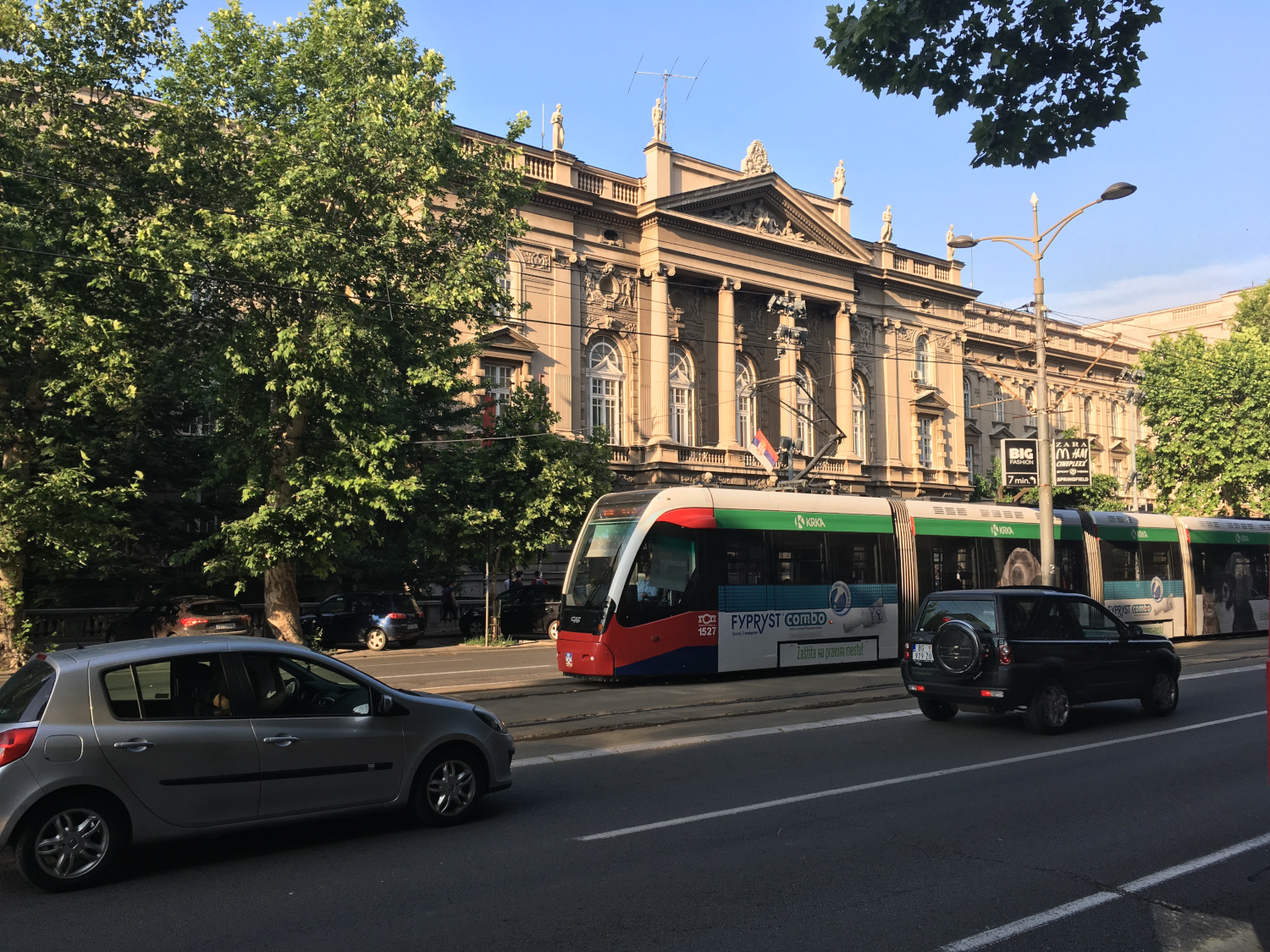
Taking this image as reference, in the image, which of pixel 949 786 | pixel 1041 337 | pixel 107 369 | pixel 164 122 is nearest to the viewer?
pixel 949 786

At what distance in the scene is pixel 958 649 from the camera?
37.8 ft

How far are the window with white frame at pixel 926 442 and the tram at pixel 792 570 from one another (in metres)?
26.8

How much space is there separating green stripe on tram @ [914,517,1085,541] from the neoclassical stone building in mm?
14406

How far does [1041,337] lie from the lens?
23688mm

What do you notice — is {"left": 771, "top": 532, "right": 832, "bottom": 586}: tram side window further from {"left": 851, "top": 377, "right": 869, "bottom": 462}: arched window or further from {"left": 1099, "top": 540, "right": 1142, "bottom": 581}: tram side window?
{"left": 851, "top": 377, "right": 869, "bottom": 462}: arched window

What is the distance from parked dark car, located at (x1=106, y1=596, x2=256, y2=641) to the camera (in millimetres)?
22047

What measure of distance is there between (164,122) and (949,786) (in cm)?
2051

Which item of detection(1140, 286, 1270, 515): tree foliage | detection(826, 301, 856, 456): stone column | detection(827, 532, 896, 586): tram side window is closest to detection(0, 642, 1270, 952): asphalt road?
detection(827, 532, 896, 586): tram side window

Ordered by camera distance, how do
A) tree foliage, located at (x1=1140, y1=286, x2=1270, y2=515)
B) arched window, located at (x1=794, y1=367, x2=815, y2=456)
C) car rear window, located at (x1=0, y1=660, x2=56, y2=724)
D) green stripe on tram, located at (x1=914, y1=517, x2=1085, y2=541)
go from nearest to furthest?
car rear window, located at (x1=0, y1=660, x2=56, y2=724), green stripe on tram, located at (x1=914, y1=517, x2=1085, y2=541), arched window, located at (x1=794, y1=367, x2=815, y2=456), tree foliage, located at (x1=1140, y1=286, x2=1270, y2=515)

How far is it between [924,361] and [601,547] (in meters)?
38.5

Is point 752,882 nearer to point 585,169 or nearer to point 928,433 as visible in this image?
point 585,169

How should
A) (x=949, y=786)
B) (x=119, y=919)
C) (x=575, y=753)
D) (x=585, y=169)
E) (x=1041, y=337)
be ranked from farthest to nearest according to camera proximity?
(x=585, y=169)
(x=1041, y=337)
(x=575, y=753)
(x=949, y=786)
(x=119, y=919)

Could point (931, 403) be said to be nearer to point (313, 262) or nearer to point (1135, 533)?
point (1135, 533)

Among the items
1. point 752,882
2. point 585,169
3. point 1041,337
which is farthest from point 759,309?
point 752,882
